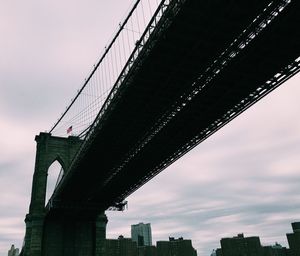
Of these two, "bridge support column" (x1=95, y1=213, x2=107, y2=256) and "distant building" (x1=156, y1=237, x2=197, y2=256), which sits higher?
"distant building" (x1=156, y1=237, x2=197, y2=256)

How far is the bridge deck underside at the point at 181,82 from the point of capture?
17812 mm

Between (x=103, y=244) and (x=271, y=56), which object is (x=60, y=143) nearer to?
(x=103, y=244)

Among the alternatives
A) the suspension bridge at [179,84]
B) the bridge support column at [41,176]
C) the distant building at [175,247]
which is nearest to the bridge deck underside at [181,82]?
the suspension bridge at [179,84]

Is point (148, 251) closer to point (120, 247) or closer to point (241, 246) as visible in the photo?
point (120, 247)

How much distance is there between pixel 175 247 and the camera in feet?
483

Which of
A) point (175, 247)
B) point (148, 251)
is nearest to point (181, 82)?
point (175, 247)

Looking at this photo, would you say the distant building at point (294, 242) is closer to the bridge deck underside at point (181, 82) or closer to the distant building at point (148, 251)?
the distant building at point (148, 251)

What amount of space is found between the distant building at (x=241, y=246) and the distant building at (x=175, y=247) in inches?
535

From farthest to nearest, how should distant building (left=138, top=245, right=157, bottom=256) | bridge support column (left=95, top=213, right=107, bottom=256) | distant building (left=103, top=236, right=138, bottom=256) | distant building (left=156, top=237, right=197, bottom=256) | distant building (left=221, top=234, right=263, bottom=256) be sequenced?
distant building (left=138, top=245, right=157, bottom=256)
distant building (left=221, top=234, right=263, bottom=256)
distant building (left=156, top=237, right=197, bottom=256)
distant building (left=103, top=236, right=138, bottom=256)
bridge support column (left=95, top=213, right=107, bottom=256)

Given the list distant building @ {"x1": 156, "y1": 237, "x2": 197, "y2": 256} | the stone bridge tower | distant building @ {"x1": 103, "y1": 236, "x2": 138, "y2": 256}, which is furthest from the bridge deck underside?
distant building @ {"x1": 156, "y1": 237, "x2": 197, "y2": 256}

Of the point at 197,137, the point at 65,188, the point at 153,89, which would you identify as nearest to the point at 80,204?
the point at 65,188

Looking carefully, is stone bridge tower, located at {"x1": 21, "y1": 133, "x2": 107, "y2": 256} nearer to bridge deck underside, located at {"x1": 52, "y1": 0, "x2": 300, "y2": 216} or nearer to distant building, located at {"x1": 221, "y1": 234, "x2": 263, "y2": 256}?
bridge deck underside, located at {"x1": 52, "y1": 0, "x2": 300, "y2": 216}

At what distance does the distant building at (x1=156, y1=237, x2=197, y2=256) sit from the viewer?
146 m

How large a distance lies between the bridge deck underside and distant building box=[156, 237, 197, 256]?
116 meters
